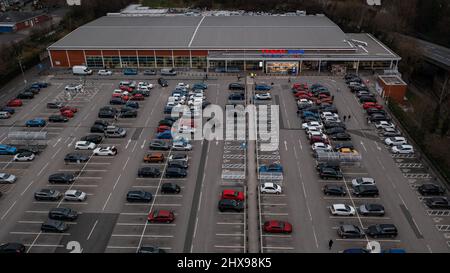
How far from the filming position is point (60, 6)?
110562 millimetres

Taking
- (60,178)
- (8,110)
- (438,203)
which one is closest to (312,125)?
(438,203)

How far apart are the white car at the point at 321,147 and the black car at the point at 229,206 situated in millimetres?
12664

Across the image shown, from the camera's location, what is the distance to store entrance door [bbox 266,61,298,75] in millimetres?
66312

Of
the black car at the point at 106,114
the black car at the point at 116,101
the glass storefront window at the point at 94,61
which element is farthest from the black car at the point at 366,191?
the glass storefront window at the point at 94,61

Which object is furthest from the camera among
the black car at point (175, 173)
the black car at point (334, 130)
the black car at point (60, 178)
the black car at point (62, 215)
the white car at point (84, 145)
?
the black car at point (334, 130)

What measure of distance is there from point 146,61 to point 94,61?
29.8 ft

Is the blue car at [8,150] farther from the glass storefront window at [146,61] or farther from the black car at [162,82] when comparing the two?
the glass storefront window at [146,61]

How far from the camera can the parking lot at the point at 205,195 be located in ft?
106

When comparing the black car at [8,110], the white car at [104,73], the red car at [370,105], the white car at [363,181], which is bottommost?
the white car at [363,181]

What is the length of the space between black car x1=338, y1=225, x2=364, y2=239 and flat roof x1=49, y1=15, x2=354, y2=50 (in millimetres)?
41182

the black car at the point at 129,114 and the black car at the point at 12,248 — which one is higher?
the black car at the point at 129,114

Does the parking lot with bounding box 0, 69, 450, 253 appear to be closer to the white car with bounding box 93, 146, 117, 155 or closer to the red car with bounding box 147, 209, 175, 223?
the red car with bounding box 147, 209, 175, 223

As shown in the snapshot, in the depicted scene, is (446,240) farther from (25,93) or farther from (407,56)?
(25,93)

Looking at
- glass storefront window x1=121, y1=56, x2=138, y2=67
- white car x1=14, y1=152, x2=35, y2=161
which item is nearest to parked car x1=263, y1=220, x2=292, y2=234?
white car x1=14, y1=152, x2=35, y2=161
